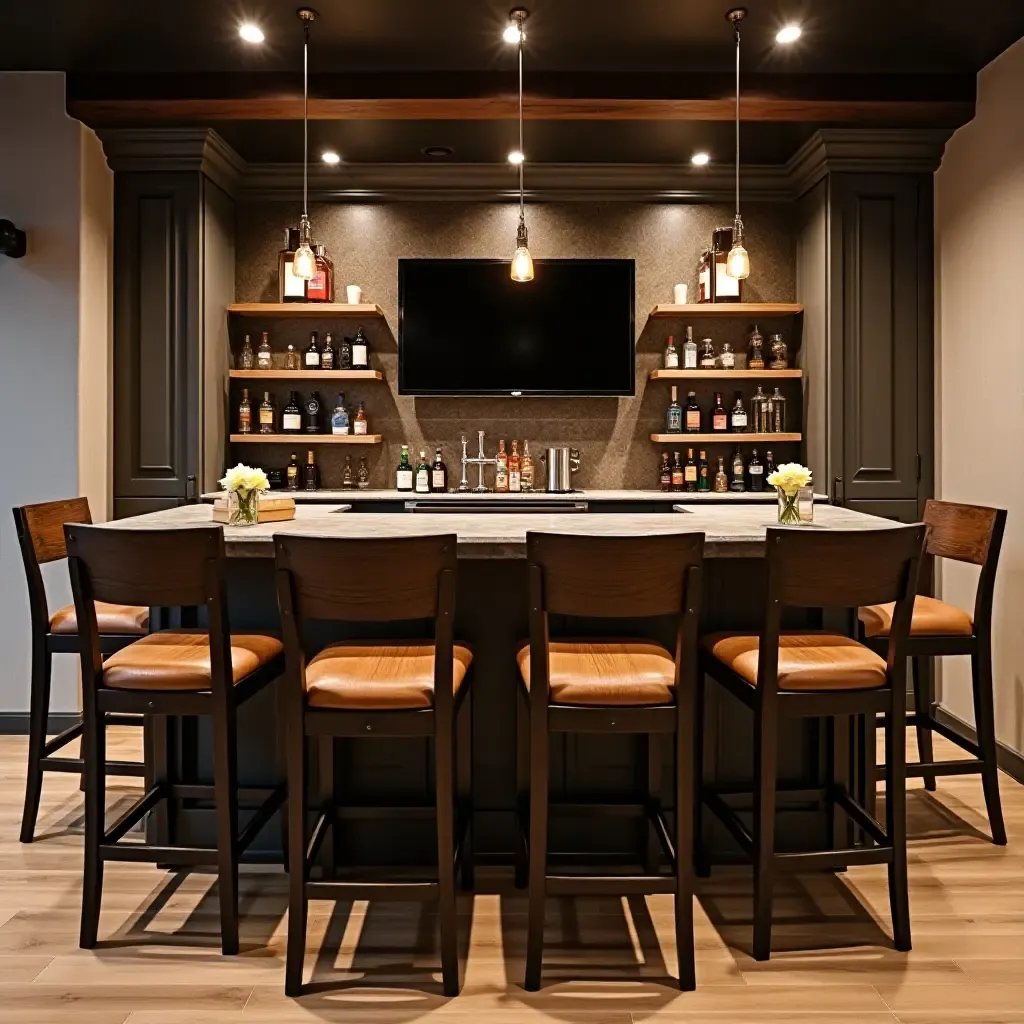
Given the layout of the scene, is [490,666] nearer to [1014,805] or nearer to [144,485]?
[1014,805]

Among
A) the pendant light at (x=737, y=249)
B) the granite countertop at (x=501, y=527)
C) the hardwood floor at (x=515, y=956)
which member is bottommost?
the hardwood floor at (x=515, y=956)

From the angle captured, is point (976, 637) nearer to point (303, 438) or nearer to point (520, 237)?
point (520, 237)

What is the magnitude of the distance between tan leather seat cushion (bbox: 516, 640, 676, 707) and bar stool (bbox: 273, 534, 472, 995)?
251 millimetres

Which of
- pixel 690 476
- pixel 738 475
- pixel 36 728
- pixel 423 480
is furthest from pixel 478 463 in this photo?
pixel 36 728

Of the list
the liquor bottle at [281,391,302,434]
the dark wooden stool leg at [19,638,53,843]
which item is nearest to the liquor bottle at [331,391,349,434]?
the liquor bottle at [281,391,302,434]

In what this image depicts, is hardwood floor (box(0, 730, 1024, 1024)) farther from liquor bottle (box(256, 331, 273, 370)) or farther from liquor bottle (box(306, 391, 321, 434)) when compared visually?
liquor bottle (box(256, 331, 273, 370))

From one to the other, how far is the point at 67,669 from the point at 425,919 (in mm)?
2400

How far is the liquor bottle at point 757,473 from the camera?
4746mm

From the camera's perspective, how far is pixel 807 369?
179 inches

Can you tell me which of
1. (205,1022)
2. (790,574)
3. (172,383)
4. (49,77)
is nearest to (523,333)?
(172,383)

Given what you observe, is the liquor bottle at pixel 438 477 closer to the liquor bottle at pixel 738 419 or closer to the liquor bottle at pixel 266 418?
the liquor bottle at pixel 266 418

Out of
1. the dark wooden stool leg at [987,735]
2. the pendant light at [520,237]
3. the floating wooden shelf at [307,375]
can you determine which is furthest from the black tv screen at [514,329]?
the dark wooden stool leg at [987,735]

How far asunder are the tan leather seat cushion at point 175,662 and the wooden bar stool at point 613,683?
2.17 ft

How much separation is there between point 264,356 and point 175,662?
3.03m
